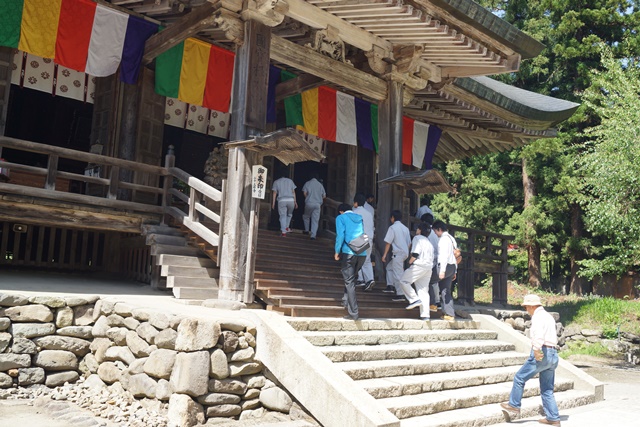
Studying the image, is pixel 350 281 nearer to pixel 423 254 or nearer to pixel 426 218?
pixel 423 254

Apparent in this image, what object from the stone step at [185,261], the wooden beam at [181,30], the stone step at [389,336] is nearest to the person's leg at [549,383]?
the stone step at [389,336]

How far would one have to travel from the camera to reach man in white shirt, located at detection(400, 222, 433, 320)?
8.55 meters

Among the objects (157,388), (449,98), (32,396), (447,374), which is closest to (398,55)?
(449,98)

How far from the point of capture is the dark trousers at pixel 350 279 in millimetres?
7328

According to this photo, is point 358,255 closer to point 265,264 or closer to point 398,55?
point 265,264

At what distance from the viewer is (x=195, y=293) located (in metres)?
7.57

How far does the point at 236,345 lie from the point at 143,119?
5.77m

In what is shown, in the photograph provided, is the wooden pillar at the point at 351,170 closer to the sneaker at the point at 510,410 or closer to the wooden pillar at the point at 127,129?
the wooden pillar at the point at 127,129

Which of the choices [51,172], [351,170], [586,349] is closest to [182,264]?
[51,172]

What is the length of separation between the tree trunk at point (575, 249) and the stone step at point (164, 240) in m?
17.0

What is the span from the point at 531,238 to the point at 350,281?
16.3 meters

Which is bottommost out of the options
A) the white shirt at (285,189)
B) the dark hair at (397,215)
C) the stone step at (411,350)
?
the stone step at (411,350)

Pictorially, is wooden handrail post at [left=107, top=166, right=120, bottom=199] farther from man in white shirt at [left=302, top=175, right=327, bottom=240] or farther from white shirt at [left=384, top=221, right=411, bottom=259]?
white shirt at [left=384, top=221, right=411, bottom=259]

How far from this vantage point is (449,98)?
11.5 meters
